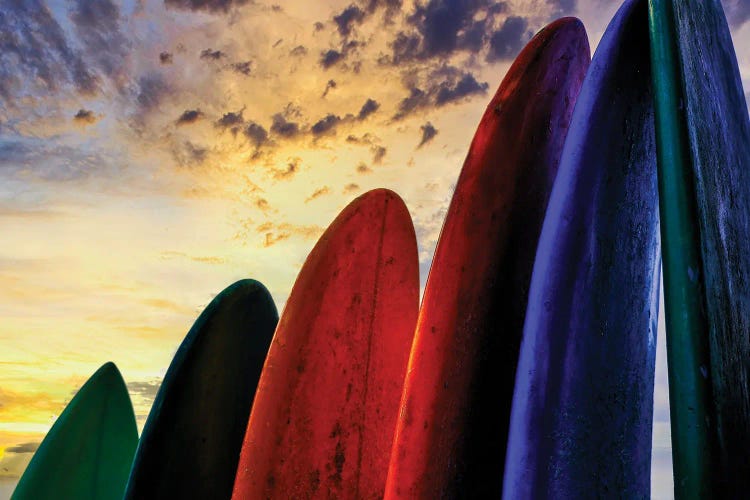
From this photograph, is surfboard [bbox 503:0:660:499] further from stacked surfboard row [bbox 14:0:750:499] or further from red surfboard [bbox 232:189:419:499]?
red surfboard [bbox 232:189:419:499]

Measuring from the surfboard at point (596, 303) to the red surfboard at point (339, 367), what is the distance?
1.94ft

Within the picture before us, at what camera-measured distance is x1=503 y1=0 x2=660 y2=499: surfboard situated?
1063 millimetres

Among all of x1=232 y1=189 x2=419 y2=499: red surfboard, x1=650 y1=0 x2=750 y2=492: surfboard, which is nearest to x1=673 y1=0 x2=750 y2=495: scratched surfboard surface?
x1=650 y1=0 x2=750 y2=492: surfboard

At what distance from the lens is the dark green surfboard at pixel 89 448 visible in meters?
2.33

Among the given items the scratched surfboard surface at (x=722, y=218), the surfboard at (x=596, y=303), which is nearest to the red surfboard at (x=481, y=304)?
the surfboard at (x=596, y=303)

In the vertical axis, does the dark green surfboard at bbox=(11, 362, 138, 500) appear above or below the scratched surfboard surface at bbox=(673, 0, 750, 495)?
below

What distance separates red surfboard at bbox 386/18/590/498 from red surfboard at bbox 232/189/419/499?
387 mm

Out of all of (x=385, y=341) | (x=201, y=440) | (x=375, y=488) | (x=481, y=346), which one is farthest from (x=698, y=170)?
(x=201, y=440)

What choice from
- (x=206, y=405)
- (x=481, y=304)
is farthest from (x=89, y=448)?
(x=481, y=304)

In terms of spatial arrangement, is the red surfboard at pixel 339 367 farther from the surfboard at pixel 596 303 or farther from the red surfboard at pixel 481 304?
the surfboard at pixel 596 303

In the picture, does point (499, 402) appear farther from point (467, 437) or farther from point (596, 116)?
point (596, 116)

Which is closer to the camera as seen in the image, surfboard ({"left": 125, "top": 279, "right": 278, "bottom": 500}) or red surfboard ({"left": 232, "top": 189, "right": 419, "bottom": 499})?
red surfboard ({"left": 232, "top": 189, "right": 419, "bottom": 499})

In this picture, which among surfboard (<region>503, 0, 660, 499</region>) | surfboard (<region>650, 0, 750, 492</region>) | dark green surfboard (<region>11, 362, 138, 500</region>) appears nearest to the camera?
surfboard (<region>650, 0, 750, 492</region>)

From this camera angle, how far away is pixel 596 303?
1147 mm
